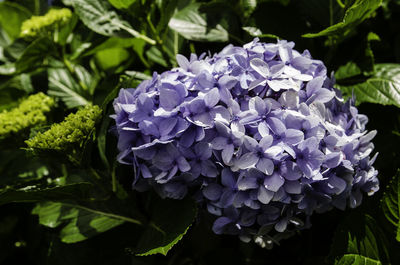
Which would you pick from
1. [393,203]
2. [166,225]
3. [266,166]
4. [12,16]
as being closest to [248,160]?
[266,166]

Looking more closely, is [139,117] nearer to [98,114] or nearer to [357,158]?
[98,114]

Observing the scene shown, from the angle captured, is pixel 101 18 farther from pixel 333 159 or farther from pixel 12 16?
pixel 333 159

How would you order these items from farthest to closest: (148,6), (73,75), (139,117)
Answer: (73,75)
(148,6)
(139,117)

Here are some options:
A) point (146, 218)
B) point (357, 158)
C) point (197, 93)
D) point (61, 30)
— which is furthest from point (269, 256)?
point (61, 30)

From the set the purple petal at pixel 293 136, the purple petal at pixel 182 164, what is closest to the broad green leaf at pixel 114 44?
the purple petal at pixel 182 164

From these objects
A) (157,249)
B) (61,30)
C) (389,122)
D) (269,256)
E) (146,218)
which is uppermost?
(61,30)

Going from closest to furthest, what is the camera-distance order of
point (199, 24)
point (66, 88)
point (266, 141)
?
1. point (266, 141)
2. point (199, 24)
3. point (66, 88)

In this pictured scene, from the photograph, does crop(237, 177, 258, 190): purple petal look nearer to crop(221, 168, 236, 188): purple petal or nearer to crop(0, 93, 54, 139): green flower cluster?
crop(221, 168, 236, 188): purple petal
